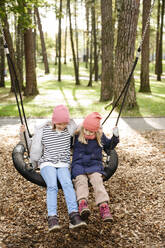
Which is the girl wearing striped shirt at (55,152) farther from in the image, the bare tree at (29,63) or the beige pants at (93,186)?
the bare tree at (29,63)

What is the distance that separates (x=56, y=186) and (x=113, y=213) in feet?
2.98

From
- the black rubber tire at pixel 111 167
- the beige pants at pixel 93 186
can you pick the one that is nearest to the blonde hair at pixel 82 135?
the black rubber tire at pixel 111 167

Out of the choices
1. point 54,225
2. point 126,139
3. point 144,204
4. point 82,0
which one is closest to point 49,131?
point 54,225

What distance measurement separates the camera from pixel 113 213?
10.4 ft

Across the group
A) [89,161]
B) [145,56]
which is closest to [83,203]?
[89,161]

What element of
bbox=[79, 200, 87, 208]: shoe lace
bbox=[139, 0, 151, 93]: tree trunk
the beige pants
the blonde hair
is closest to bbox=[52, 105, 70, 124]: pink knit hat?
the blonde hair

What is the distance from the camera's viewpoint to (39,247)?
258cm

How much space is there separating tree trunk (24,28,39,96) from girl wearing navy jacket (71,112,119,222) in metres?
10.3

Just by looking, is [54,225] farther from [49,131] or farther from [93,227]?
[49,131]

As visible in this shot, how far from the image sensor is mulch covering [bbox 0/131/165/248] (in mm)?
2688

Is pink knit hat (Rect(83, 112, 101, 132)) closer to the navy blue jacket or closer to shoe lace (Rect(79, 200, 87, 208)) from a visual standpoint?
the navy blue jacket

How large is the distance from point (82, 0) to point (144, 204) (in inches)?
710

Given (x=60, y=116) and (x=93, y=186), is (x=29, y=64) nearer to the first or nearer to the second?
(x=60, y=116)

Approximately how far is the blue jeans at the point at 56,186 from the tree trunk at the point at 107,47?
26.3ft
